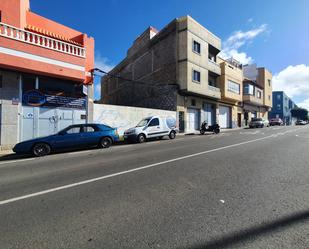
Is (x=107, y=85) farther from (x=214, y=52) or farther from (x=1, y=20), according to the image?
(x=1, y=20)

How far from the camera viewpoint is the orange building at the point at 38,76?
40.9 ft

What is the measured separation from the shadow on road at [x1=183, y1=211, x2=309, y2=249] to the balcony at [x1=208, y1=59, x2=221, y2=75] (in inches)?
1050

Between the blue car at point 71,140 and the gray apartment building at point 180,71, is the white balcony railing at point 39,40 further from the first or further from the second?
the gray apartment building at point 180,71

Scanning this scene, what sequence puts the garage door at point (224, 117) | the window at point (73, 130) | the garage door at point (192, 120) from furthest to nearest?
the garage door at point (224, 117) → the garage door at point (192, 120) → the window at point (73, 130)

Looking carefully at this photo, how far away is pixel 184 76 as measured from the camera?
2408cm

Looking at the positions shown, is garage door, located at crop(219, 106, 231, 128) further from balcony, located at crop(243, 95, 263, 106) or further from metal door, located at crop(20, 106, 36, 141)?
metal door, located at crop(20, 106, 36, 141)

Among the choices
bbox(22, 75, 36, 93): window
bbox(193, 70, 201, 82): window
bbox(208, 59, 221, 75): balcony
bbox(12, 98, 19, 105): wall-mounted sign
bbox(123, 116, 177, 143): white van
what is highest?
bbox(208, 59, 221, 75): balcony

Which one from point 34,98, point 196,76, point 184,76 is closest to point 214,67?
point 196,76

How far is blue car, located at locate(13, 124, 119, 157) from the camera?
995 cm

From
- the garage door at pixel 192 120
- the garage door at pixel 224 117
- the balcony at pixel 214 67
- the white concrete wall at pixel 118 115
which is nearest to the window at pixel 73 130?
the white concrete wall at pixel 118 115

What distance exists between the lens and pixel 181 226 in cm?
312

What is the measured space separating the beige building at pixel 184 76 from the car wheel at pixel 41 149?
10.7 metres

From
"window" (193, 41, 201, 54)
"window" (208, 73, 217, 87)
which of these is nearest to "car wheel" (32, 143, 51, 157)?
"window" (193, 41, 201, 54)

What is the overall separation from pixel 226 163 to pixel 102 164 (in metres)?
4.21
